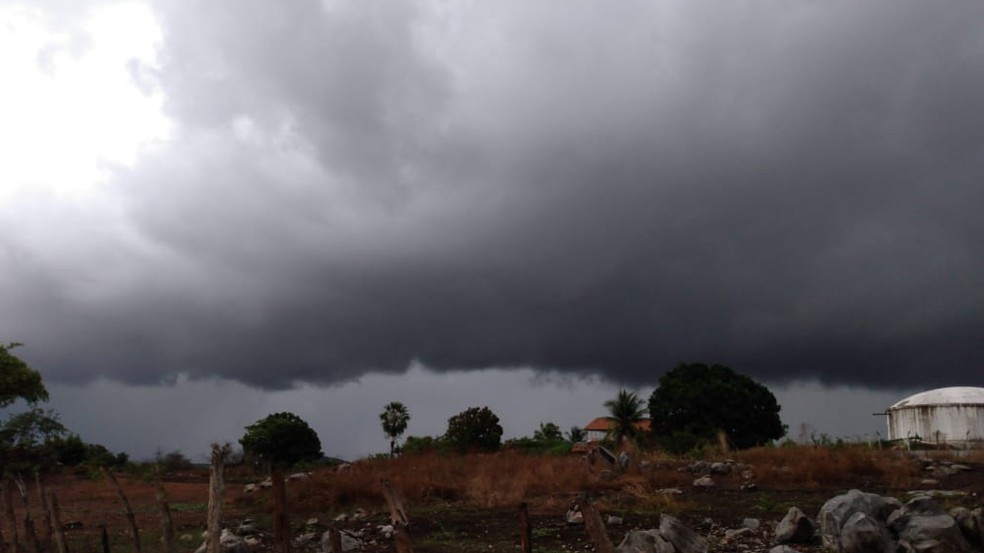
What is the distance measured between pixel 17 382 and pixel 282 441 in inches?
658

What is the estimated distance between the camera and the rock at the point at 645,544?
1003 centimetres

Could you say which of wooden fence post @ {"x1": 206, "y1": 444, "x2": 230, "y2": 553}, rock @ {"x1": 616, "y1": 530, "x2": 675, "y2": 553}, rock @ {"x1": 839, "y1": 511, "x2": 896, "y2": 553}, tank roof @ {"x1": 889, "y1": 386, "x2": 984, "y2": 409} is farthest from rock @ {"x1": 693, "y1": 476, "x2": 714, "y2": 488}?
tank roof @ {"x1": 889, "y1": 386, "x2": 984, "y2": 409}

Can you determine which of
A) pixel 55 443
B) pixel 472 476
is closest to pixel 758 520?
pixel 472 476

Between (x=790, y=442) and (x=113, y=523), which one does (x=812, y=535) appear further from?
(x=790, y=442)

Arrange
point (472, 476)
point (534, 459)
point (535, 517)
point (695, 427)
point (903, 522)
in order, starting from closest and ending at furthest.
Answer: point (903, 522)
point (535, 517)
point (472, 476)
point (534, 459)
point (695, 427)

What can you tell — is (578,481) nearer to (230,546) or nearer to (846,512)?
(846,512)

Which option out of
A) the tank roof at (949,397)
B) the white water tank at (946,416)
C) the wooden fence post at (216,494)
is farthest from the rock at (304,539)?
the tank roof at (949,397)

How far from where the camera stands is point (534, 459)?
2527 centimetres

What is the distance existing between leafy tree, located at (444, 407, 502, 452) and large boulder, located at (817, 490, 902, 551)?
38211mm

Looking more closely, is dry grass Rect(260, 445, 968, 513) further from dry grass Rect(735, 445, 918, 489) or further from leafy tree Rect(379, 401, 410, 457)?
leafy tree Rect(379, 401, 410, 457)

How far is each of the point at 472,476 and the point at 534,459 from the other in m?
3.43

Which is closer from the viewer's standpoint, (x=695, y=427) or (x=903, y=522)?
(x=903, y=522)

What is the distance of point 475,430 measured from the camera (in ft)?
166

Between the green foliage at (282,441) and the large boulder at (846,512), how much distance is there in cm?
3934
